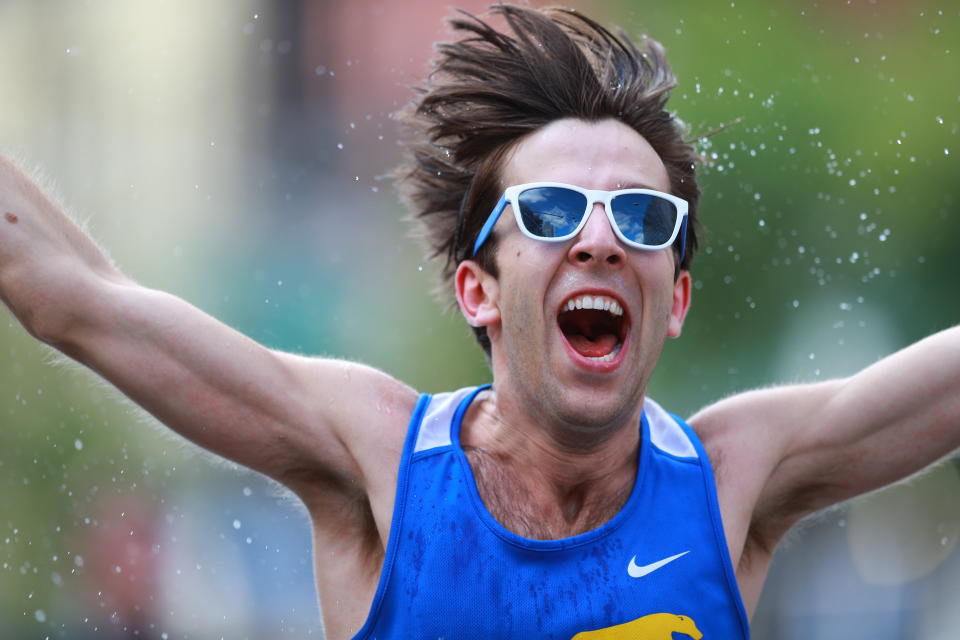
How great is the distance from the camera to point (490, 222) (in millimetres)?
3760

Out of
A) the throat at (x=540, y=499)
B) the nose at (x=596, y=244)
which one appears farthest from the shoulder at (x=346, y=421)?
the nose at (x=596, y=244)

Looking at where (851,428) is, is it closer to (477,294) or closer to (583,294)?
(583,294)

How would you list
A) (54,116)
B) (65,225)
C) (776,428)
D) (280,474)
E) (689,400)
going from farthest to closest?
(54,116)
(689,400)
(776,428)
(280,474)
(65,225)

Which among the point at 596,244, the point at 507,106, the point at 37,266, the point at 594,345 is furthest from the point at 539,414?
the point at 37,266

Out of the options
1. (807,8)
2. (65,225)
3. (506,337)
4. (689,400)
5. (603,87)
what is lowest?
(689,400)

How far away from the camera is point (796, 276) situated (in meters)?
10.0

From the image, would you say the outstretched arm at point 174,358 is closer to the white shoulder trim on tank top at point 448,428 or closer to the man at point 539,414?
the man at point 539,414

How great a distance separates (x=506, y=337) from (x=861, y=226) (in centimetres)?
720

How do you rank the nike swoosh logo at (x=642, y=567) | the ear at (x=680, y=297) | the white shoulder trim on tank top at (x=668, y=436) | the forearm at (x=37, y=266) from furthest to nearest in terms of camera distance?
the ear at (x=680, y=297)
the white shoulder trim on tank top at (x=668, y=436)
the nike swoosh logo at (x=642, y=567)
the forearm at (x=37, y=266)

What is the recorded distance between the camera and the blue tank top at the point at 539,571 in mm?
3307

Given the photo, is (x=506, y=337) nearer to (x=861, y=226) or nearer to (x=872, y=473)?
(x=872, y=473)

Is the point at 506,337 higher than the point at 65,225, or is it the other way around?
the point at 65,225

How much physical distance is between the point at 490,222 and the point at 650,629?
1207mm

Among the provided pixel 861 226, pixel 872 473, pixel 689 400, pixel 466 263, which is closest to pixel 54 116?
pixel 689 400
